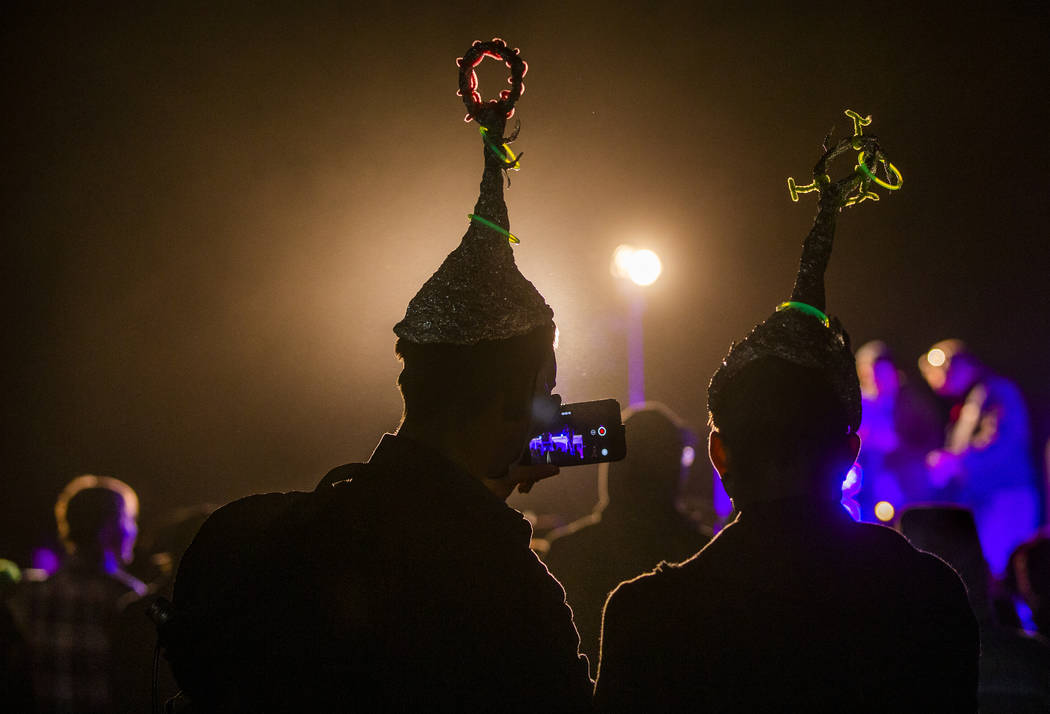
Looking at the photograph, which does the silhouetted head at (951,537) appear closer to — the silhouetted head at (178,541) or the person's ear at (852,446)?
the person's ear at (852,446)

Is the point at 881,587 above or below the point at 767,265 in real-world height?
below

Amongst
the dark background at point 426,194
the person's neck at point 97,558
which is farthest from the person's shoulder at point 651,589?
the dark background at point 426,194

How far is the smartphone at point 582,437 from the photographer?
2.00 m

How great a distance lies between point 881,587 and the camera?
1231 mm

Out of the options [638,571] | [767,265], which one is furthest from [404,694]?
[767,265]

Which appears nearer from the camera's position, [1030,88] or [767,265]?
[1030,88]

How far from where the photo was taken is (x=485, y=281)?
1470 millimetres

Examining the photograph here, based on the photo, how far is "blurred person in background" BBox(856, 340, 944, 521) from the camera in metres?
5.75

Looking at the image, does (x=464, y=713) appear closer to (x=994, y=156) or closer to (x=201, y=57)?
(x=201, y=57)

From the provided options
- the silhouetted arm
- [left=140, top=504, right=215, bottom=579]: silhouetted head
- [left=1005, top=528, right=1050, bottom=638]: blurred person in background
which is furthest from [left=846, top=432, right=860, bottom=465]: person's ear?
[left=140, top=504, right=215, bottom=579]: silhouetted head

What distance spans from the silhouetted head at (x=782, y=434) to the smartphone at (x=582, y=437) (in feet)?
1.87

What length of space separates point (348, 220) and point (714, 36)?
140 inches

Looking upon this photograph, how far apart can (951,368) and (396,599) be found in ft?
22.1

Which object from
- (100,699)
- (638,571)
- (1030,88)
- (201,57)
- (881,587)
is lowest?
(100,699)
